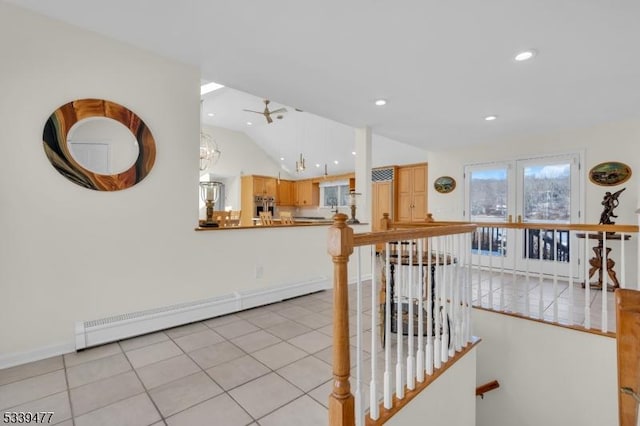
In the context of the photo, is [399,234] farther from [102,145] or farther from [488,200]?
[488,200]

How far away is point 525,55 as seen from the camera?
2.45m

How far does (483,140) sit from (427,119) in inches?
68.6

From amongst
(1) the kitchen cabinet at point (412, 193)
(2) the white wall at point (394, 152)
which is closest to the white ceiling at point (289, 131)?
(2) the white wall at point (394, 152)

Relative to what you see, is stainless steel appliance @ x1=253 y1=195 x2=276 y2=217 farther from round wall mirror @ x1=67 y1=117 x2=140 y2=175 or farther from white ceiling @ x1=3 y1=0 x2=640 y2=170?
round wall mirror @ x1=67 y1=117 x2=140 y2=175

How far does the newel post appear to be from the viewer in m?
1.23

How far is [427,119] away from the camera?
4.20 metres

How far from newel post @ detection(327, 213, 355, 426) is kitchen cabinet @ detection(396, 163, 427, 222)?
575 cm

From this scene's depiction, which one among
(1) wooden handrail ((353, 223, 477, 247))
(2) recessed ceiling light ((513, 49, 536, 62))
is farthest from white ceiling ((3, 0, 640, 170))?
(1) wooden handrail ((353, 223, 477, 247))

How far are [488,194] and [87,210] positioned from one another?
5811 mm

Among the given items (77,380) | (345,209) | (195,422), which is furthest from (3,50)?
(345,209)

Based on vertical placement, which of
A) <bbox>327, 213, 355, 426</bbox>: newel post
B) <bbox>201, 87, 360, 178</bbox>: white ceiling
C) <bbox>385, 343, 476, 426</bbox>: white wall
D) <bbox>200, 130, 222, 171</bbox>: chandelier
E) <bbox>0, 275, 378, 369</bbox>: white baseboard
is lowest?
<bbox>385, 343, 476, 426</bbox>: white wall

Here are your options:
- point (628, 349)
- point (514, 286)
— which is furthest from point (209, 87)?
point (628, 349)

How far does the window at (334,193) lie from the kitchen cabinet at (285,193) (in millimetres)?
1170

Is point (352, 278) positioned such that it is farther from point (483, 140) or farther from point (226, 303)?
point (483, 140)
